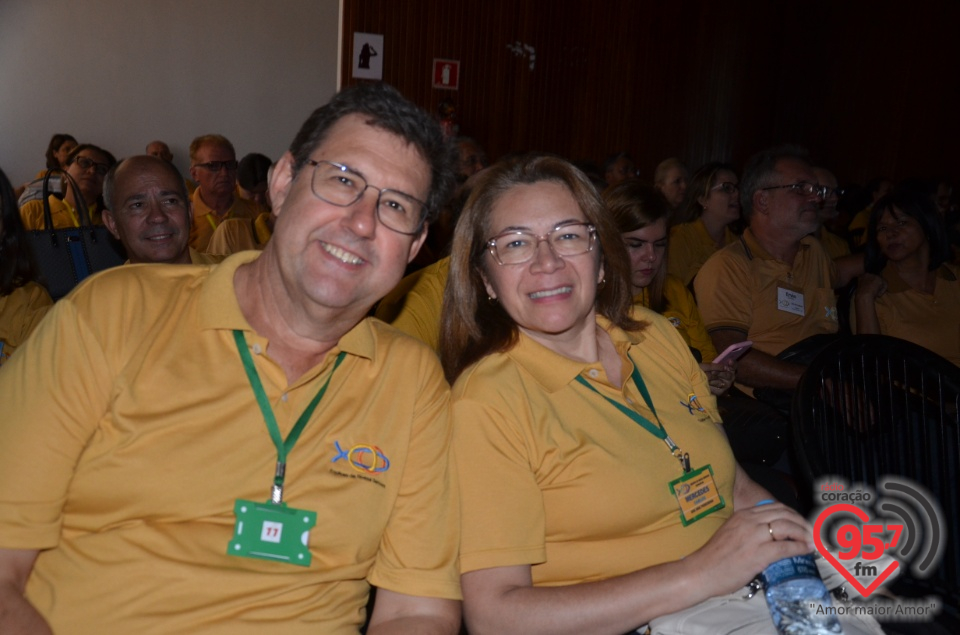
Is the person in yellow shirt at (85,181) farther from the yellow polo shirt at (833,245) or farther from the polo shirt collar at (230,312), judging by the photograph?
the yellow polo shirt at (833,245)

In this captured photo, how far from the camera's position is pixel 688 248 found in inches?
211

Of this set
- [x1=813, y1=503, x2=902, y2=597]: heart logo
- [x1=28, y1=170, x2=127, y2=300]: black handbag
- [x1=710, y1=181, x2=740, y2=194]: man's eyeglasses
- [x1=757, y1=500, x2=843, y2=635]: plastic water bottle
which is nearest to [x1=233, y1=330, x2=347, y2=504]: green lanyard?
[x1=757, y1=500, x2=843, y2=635]: plastic water bottle

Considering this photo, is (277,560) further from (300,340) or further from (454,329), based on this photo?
(454,329)

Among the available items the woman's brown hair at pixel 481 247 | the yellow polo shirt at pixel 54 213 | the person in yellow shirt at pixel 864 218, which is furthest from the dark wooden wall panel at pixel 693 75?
the woman's brown hair at pixel 481 247

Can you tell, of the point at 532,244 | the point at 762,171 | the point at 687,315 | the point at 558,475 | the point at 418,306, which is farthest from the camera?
the point at 762,171

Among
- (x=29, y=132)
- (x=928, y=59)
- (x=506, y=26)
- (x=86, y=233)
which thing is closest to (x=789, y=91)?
(x=928, y=59)

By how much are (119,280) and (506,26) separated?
8455 mm

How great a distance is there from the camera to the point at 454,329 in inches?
77.7

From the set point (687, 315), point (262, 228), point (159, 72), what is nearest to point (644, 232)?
point (687, 315)

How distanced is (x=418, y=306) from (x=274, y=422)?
1398 millimetres

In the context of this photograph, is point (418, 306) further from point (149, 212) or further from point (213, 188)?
point (213, 188)

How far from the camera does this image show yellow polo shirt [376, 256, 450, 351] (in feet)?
9.19

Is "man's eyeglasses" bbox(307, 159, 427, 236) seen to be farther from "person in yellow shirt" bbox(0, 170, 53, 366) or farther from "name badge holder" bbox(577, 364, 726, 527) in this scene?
"person in yellow shirt" bbox(0, 170, 53, 366)

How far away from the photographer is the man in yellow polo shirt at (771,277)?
370cm
